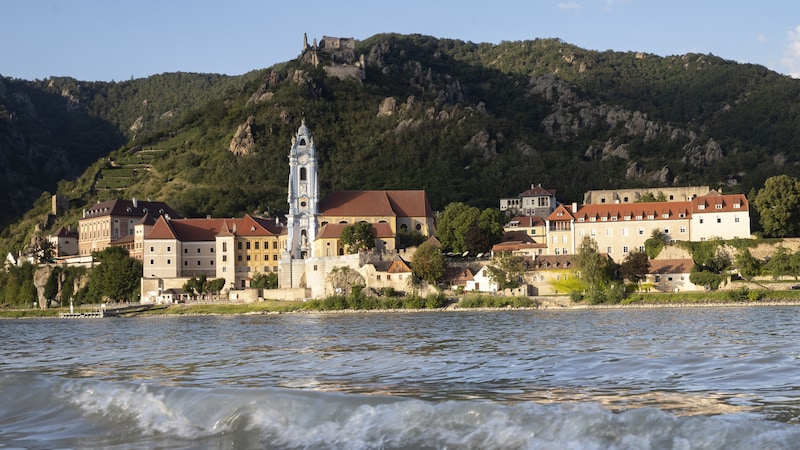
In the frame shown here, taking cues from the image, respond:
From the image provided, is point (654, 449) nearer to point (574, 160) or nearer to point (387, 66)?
point (574, 160)

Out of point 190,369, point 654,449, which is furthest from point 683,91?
point 654,449

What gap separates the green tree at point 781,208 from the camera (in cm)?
7019

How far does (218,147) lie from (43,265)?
116ft

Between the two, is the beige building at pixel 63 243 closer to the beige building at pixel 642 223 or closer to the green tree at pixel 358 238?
the green tree at pixel 358 238

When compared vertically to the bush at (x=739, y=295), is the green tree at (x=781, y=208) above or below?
above

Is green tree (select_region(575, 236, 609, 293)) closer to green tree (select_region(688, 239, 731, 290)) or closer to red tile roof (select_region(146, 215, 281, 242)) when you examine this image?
green tree (select_region(688, 239, 731, 290))

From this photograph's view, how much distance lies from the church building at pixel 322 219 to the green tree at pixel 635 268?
18.8 metres

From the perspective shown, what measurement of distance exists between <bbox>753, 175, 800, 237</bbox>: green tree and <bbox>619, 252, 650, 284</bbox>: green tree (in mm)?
9489

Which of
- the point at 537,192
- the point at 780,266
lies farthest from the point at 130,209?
the point at 780,266

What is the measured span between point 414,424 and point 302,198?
7340 cm

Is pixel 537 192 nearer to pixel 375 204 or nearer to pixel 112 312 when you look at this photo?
pixel 375 204

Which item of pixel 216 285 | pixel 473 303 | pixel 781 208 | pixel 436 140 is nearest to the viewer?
pixel 473 303

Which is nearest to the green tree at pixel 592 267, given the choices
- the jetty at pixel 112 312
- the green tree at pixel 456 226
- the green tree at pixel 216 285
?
the green tree at pixel 456 226

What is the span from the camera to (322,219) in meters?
86.8
